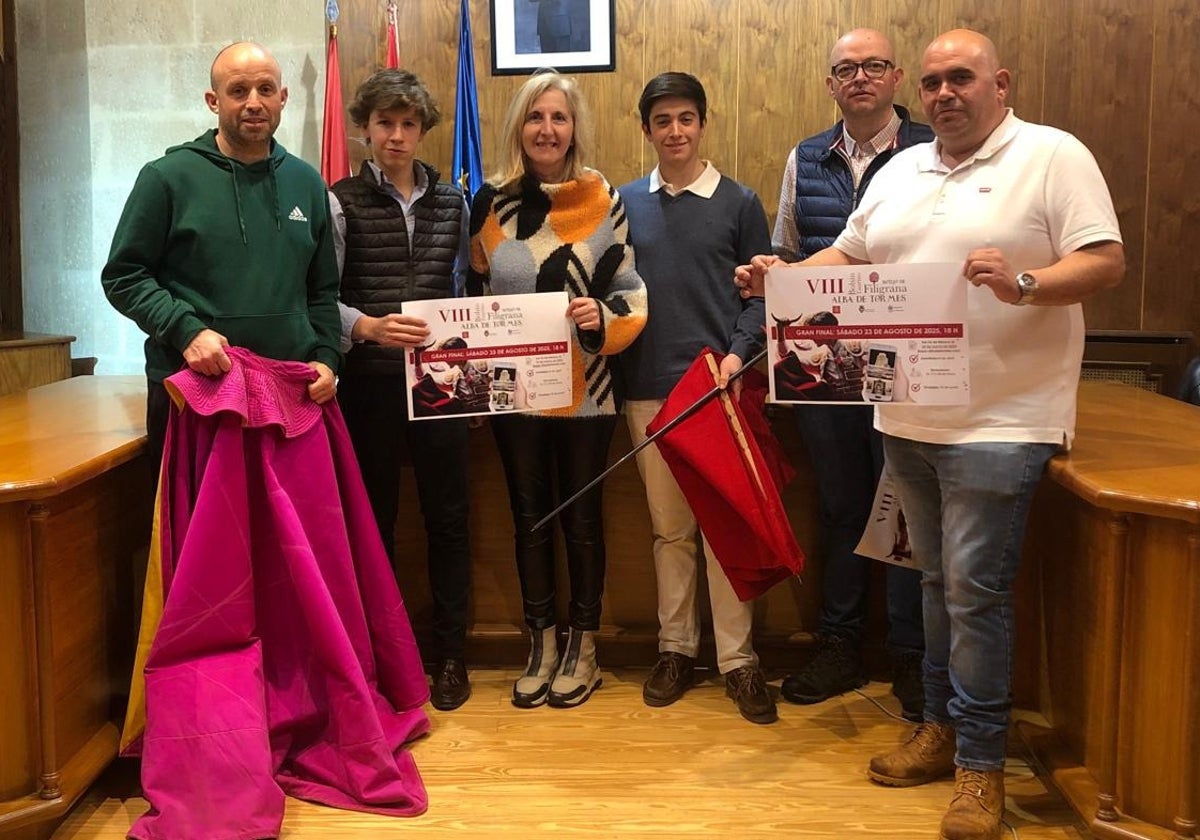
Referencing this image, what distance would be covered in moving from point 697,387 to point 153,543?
1241 mm

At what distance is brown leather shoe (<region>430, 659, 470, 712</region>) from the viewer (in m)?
2.58

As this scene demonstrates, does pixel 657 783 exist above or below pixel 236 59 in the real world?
below

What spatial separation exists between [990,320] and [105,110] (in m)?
4.01

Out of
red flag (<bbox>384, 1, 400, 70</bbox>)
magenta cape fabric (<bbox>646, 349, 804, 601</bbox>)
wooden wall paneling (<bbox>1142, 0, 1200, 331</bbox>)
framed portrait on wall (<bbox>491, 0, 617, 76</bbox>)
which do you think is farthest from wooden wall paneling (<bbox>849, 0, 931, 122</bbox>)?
magenta cape fabric (<bbox>646, 349, 804, 601</bbox>)

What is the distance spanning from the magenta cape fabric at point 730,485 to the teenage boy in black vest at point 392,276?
0.56 m

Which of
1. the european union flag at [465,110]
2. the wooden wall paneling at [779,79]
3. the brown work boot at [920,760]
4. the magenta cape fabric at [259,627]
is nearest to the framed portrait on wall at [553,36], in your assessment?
the european union flag at [465,110]

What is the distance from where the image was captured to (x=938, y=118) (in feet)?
6.20

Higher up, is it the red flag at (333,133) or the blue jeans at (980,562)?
the red flag at (333,133)

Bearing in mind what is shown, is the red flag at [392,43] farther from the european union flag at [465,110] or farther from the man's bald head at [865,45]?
the man's bald head at [865,45]

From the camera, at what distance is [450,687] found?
2.59 metres

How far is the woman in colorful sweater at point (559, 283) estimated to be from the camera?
7.96 feet

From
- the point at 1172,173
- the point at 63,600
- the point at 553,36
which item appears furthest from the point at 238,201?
the point at 1172,173

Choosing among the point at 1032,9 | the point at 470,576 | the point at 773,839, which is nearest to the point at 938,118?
the point at 773,839

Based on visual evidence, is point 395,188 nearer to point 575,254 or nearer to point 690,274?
point 575,254
